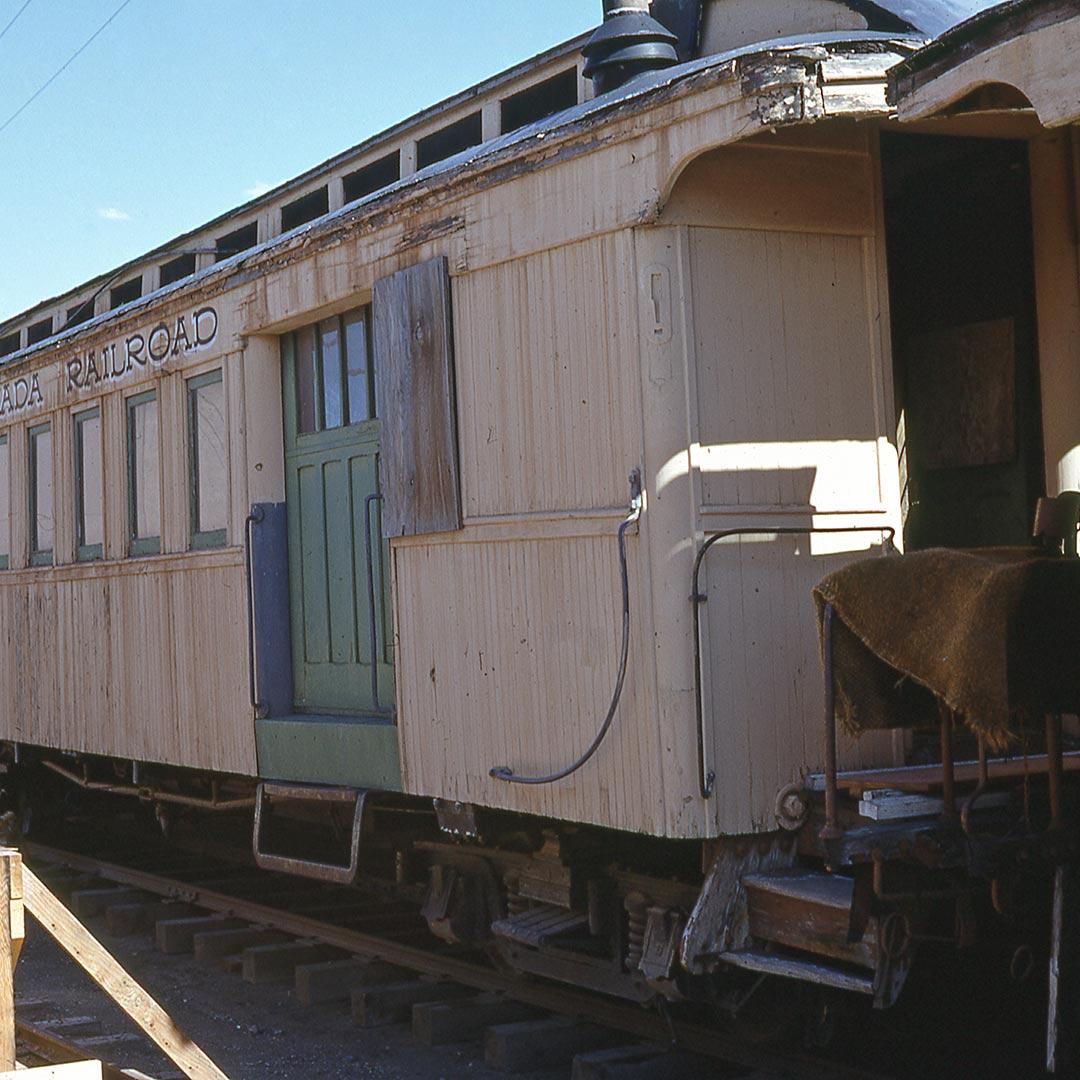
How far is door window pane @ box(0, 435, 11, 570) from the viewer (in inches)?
432

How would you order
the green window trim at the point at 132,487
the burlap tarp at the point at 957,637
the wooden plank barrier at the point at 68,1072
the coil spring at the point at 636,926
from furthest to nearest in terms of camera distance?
the green window trim at the point at 132,487 < the coil spring at the point at 636,926 < the wooden plank barrier at the point at 68,1072 < the burlap tarp at the point at 957,637

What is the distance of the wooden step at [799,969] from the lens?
491cm

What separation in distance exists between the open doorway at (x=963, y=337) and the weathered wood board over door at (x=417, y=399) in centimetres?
171

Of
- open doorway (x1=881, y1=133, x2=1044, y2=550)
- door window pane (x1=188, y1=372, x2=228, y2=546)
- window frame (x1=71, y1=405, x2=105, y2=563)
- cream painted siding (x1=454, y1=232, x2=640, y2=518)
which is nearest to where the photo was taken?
cream painted siding (x1=454, y1=232, x2=640, y2=518)

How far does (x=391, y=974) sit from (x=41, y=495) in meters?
4.56

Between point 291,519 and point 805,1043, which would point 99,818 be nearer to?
point 291,519

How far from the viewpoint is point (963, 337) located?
6.29m

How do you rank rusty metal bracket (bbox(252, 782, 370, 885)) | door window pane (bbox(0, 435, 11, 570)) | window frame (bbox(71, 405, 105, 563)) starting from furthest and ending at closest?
door window pane (bbox(0, 435, 11, 570)) < window frame (bbox(71, 405, 105, 563)) < rusty metal bracket (bbox(252, 782, 370, 885))

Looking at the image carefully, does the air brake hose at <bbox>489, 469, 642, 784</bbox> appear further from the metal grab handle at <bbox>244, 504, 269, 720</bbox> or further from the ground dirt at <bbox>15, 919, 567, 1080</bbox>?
the metal grab handle at <bbox>244, 504, 269, 720</bbox>

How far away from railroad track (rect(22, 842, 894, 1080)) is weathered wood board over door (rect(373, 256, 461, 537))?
77.0 inches

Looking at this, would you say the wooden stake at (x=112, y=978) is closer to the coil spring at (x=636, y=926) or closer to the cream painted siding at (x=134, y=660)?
the coil spring at (x=636, y=926)

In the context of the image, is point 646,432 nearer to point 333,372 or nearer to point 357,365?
point 357,365

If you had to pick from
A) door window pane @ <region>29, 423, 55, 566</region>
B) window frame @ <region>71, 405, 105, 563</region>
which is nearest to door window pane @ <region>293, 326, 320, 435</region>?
window frame @ <region>71, 405, 105, 563</region>

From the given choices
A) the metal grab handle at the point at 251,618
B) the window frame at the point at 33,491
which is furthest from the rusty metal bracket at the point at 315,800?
the window frame at the point at 33,491
